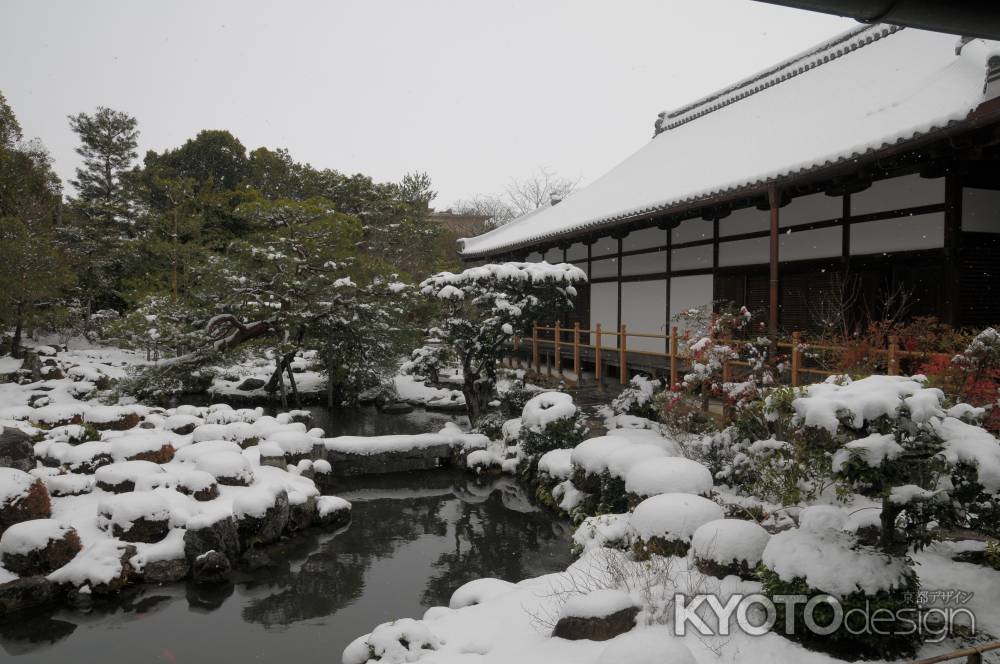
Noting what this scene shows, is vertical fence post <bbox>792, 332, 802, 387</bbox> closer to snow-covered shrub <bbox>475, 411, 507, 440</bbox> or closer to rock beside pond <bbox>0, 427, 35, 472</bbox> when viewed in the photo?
snow-covered shrub <bbox>475, 411, 507, 440</bbox>

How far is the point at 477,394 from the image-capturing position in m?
13.3

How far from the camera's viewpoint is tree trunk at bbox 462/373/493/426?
13211mm

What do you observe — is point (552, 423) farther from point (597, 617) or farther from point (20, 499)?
point (20, 499)

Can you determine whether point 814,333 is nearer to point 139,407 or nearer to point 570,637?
point 570,637

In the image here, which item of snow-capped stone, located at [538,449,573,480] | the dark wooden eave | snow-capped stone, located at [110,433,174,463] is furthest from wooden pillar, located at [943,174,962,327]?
snow-capped stone, located at [110,433,174,463]

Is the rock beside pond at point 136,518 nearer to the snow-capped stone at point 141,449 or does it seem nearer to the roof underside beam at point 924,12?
the snow-capped stone at point 141,449

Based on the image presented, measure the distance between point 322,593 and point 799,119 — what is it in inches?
426

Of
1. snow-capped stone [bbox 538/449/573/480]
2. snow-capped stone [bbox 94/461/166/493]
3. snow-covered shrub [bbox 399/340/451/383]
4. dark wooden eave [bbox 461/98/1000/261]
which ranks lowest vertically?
snow-capped stone [bbox 538/449/573/480]

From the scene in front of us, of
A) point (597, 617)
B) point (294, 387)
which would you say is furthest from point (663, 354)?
point (294, 387)

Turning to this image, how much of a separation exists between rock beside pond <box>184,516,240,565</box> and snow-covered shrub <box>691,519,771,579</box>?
19.7ft

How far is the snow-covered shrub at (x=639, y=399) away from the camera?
10.6 m

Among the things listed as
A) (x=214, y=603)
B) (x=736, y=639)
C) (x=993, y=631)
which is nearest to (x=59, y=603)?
(x=214, y=603)

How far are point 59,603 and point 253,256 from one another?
10120 mm

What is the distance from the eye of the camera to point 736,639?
434 cm
